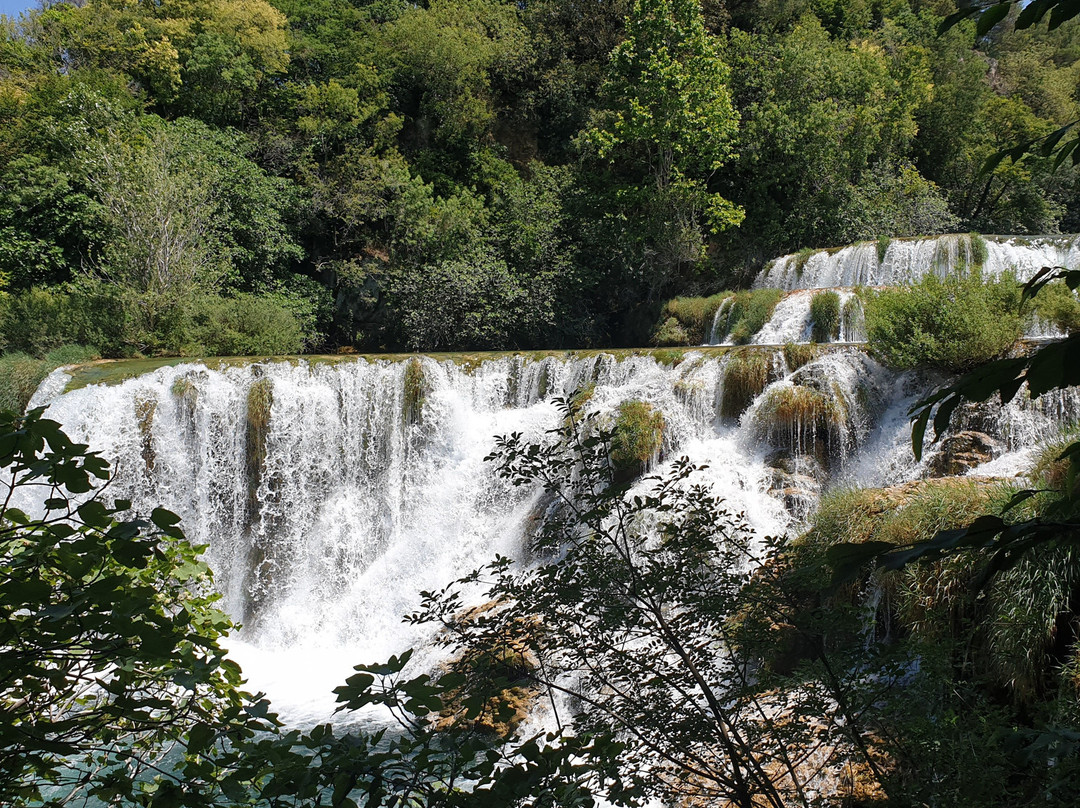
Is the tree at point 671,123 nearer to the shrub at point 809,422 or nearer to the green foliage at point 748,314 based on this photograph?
the green foliage at point 748,314

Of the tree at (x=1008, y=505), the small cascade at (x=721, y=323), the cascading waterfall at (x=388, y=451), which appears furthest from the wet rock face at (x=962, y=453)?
the tree at (x=1008, y=505)

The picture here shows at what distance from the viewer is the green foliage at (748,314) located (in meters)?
12.5

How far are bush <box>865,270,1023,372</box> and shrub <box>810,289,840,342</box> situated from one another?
2.88m

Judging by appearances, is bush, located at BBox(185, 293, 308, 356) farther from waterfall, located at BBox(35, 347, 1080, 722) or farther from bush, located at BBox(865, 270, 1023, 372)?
bush, located at BBox(865, 270, 1023, 372)

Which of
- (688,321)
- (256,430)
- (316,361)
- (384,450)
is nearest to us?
(256,430)

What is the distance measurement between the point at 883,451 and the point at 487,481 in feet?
15.3

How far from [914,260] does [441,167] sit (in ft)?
37.6

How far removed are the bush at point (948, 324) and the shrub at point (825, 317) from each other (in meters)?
2.88

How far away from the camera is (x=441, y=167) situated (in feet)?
62.0

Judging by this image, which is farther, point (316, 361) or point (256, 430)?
point (316, 361)

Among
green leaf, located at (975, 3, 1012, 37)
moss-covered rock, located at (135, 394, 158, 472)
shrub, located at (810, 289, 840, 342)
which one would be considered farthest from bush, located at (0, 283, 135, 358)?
green leaf, located at (975, 3, 1012, 37)

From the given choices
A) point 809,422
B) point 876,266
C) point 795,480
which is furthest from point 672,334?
point 795,480

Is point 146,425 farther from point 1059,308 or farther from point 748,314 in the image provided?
point 1059,308

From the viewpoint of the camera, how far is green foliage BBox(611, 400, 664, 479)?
27.8 ft
